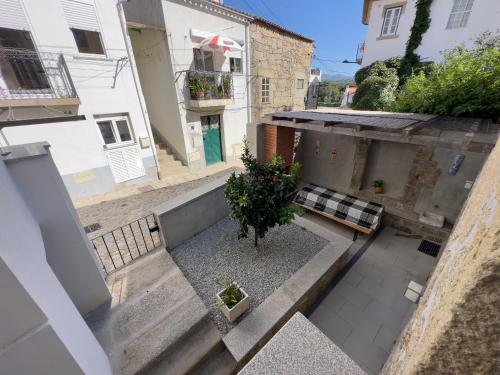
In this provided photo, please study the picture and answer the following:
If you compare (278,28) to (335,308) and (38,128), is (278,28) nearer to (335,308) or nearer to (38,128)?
(38,128)

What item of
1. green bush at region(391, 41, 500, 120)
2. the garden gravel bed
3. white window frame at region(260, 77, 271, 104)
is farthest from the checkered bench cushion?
white window frame at region(260, 77, 271, 104)

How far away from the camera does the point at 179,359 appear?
9.41 ft

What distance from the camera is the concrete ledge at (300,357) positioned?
4.70ft

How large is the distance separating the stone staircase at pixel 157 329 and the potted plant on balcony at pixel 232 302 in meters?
0.29

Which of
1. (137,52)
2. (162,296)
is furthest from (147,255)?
(137,52)

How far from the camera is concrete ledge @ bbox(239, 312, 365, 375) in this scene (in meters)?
1.43

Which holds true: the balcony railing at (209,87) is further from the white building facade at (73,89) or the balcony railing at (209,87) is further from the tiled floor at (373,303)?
the tiled floor at (373,303)

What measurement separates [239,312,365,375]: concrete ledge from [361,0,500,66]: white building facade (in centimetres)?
1440

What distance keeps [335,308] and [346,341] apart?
574 mm

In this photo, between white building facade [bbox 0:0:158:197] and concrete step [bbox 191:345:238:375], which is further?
white building facade [bbox 0:0:158:197]

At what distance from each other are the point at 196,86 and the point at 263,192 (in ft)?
23.7

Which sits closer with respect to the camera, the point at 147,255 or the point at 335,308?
the point at 335,308

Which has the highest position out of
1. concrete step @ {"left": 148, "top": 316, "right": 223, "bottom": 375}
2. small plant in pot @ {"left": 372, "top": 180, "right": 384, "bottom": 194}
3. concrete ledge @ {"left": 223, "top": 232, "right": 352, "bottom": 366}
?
small plant in pot @ {"left": 372, "top": 180, "right": 384, "bottom": 194}

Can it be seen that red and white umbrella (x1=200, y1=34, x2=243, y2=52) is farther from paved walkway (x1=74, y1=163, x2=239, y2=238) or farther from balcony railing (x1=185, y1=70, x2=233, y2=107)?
→ paved walkway (x1=74, y1=163, x2=239, y2=238)
